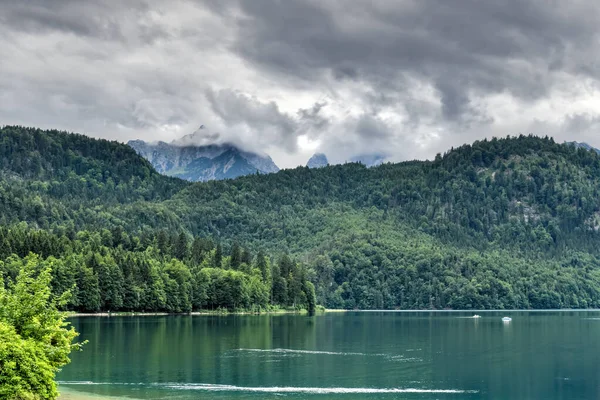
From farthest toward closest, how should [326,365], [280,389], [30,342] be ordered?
[326,365]
[280,389]
[30,342]

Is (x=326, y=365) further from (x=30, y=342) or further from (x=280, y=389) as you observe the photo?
(x=30, y=342)

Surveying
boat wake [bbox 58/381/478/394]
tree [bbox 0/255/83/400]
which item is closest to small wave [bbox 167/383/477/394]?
boat wake [bbox 58/381/478/394]

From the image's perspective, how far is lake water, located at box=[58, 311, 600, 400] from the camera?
7081 cm

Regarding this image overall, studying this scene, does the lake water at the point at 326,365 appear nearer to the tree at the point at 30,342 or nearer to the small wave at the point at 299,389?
the small wave at the point at 299,389

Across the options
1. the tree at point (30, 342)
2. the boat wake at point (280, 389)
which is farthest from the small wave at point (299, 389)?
the tree at point (30, 342)

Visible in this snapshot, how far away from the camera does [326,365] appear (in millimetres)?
90188

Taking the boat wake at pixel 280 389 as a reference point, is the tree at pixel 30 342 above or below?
above

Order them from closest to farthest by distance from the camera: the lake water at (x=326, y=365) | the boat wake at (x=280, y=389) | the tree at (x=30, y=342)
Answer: the tree at (x=30, y=342), the boat wake at (x=280, y=389), the lake water at (x=326, y=365)

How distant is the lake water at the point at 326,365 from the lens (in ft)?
232

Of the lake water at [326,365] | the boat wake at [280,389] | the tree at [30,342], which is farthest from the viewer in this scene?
the lake water at [326,365]

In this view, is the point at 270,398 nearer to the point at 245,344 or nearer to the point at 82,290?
the point at 245,344

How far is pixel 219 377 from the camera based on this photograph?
7775 centimetres

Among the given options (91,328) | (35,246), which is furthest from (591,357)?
(35,246)

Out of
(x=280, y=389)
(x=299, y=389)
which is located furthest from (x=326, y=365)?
(x=280, y=389)
